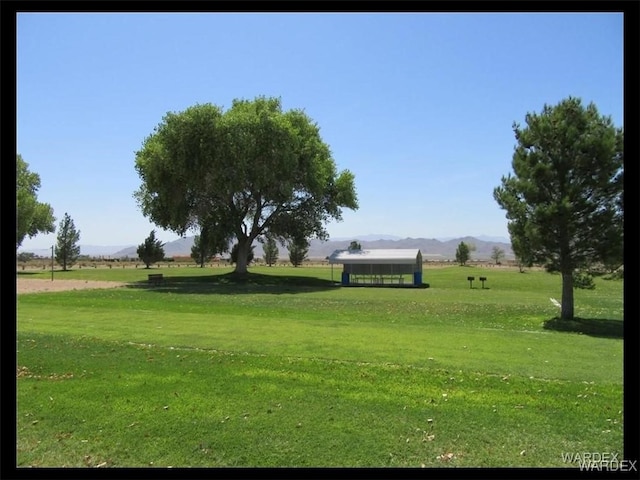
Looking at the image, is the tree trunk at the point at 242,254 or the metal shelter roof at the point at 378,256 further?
the tree trunk at the point at 242,254

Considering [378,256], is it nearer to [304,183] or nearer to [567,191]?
[304,183]

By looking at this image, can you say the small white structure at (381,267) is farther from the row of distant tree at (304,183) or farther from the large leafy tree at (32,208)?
the large leafy tree at (32,208)

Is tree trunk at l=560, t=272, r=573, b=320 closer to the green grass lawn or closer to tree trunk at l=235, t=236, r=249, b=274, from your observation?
the green grass lawn

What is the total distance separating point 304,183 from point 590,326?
102 feet

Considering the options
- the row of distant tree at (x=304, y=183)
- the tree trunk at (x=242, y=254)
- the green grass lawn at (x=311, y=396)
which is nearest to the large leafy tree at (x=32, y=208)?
the row of distant tree at (x=304, y=183)

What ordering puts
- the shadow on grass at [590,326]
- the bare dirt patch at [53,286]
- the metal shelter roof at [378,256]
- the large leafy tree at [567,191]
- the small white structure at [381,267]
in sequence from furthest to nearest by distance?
the metal shelter roof at [378,256]
the small white structure at [381,267]
the bare dirt patch at [53,286]
the large leafy tree at [567,191]
the shadow on grass at [590,326]

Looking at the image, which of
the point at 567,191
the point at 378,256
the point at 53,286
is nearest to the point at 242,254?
the point at 378,256

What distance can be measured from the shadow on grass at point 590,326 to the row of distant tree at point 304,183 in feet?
2.81

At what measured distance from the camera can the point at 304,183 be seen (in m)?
44.6

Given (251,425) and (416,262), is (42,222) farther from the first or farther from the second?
(251,425)

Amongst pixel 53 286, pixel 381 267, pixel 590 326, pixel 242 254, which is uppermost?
pixel 242 254

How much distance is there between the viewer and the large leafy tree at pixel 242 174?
132 ft

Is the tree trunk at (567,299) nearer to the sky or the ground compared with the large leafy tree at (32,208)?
nearer to the ground
